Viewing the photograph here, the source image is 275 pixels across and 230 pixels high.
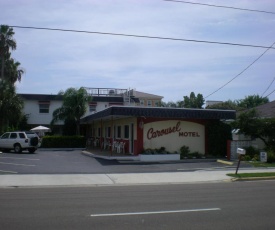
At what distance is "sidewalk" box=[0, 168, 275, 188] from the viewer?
1541 cm

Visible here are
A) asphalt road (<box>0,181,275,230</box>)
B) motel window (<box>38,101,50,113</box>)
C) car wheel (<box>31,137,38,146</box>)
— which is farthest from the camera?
motel window (<box>38,101,50,113</box>)

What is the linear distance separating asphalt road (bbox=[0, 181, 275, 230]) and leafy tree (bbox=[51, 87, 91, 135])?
96.0ft

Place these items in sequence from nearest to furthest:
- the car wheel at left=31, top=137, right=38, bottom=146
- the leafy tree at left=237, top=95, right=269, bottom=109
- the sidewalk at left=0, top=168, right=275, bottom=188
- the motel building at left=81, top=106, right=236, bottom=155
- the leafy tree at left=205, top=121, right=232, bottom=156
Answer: the sidewalk at left=0, top=168, right=275, bottom=188 < the motel building at left=81, top=106, right=236, bottom=155 < the leafy tree at left=205, top=121, right=232, bottom=156 < the car wheel at left=31, top=137, right=38, bottom=146 < the leafy tree at left=237, top=95, right=269, bottom=109

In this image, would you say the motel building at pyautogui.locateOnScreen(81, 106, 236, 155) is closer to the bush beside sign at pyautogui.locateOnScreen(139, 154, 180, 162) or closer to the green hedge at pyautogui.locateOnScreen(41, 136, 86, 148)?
the bush beside sign at pyautogui.locateOnScreen(139, 154, 180, 162)

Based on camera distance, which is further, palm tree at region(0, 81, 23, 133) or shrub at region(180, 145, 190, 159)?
palm tree at region(0, 81, 23, 133)

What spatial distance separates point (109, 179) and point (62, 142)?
23332 mm

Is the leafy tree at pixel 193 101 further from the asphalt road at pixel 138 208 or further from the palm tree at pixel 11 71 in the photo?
the asphalt road at pixel 138 208

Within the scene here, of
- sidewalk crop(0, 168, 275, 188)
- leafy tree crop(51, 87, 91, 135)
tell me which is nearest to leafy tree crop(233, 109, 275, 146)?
sidewalk crop(0, 168, 275, 188)

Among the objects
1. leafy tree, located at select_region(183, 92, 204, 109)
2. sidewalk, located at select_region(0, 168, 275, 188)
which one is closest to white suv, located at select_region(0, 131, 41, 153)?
sidewalk, located at select_region(0, 168, 275, 188)

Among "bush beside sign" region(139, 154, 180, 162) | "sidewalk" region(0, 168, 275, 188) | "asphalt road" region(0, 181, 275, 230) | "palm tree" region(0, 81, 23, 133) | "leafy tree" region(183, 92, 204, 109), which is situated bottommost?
"sidewalk" region(0, 168, 275, 188)

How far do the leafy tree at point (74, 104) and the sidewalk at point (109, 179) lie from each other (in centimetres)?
2539

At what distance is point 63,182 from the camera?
615 inches

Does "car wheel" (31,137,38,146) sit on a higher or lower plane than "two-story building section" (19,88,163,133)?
lower

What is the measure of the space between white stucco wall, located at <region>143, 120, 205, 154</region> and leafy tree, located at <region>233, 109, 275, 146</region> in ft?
11.4
